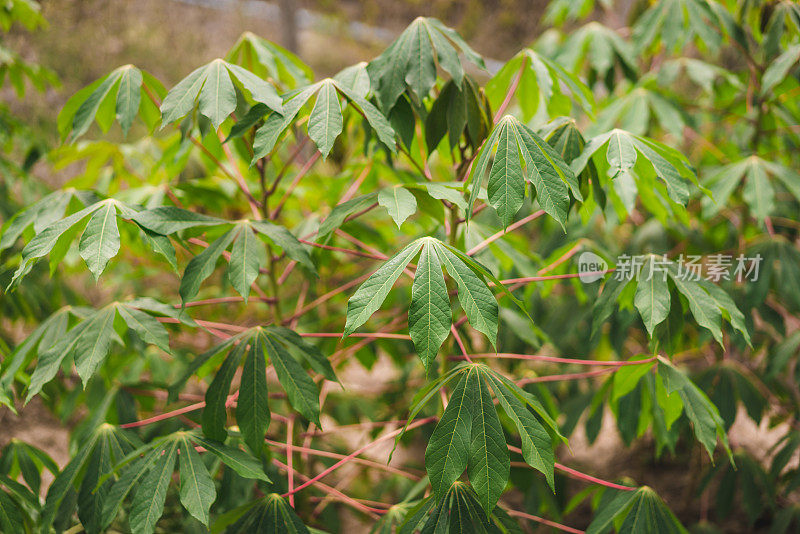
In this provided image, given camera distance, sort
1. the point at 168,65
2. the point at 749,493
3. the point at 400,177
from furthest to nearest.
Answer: the point at 168,65 → the point at 749,493 → the point at 400,177

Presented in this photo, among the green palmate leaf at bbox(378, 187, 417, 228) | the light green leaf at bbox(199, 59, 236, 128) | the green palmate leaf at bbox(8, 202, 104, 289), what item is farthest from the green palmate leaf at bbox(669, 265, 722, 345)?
the green palmate leaf at bbox(8, 202, 104, 289)

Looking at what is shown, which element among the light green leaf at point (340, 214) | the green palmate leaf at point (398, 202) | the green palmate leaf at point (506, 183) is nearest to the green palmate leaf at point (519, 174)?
the green palmate leaf at point (506, 183)

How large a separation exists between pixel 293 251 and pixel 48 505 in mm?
743

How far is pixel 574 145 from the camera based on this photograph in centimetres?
120

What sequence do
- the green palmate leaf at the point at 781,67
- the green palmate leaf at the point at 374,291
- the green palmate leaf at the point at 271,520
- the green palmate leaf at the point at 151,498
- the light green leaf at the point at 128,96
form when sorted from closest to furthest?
the green palmate leaf at the point at 374,291, the green palmate leaf at the point at 151,498, the green palmate leaf at the point at 271,520, the light green leaf at the point at 128,96, the green palmate leaf at the point at 781,67

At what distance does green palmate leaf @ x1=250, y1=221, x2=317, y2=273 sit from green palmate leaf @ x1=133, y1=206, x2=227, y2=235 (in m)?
0.09

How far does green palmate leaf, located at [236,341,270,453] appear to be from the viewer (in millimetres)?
1109

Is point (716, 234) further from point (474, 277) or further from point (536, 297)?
point (474, 277)

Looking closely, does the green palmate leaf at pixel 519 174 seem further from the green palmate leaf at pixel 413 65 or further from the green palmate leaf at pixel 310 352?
the green palmate leaf at pixel 310 352

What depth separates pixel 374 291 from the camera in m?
0.94

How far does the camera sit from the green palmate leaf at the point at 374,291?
89 centimetres

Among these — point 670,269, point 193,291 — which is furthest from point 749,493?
point 193,291

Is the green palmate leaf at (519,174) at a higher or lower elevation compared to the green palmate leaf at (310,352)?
higher

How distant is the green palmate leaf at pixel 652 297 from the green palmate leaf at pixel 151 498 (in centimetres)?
97
